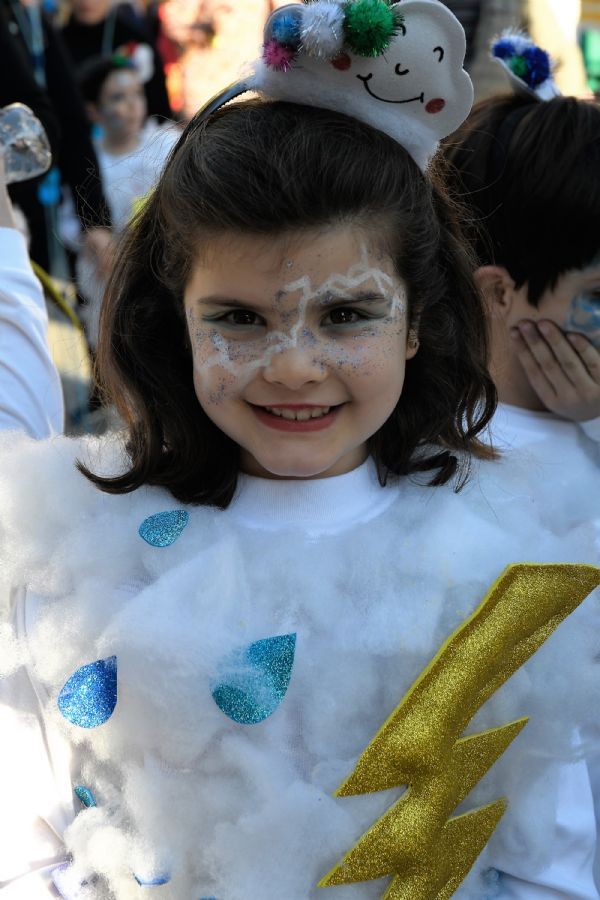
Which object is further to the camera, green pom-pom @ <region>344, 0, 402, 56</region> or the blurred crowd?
the blurred crowd

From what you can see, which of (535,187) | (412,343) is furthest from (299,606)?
(535,187)

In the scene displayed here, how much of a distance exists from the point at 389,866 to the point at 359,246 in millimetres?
863

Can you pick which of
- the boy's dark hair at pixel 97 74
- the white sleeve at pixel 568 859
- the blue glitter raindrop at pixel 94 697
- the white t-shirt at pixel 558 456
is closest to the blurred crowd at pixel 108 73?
the boy's dark hair at pixel 97 74

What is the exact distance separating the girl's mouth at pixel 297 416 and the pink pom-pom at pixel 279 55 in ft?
1.57

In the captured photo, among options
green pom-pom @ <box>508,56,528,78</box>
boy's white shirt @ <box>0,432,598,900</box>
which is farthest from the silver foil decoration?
green pom-pom @ <box>508,56,528,78</box>

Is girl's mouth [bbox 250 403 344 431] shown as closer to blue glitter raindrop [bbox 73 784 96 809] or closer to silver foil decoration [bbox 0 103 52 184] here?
blue glitter raindrop [bbox 73 784 96 809]

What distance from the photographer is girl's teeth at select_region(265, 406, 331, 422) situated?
61.8 inches

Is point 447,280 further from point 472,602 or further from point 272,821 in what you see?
point 272,821

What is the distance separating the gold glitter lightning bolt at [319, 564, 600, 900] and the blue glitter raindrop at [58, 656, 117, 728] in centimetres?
35

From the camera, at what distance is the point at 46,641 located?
1553mm

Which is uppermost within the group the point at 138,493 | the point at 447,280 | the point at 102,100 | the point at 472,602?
the point at 447,280

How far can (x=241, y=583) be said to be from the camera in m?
1.58

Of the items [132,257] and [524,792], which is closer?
[524,792]

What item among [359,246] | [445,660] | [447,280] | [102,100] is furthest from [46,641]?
[102,100]
